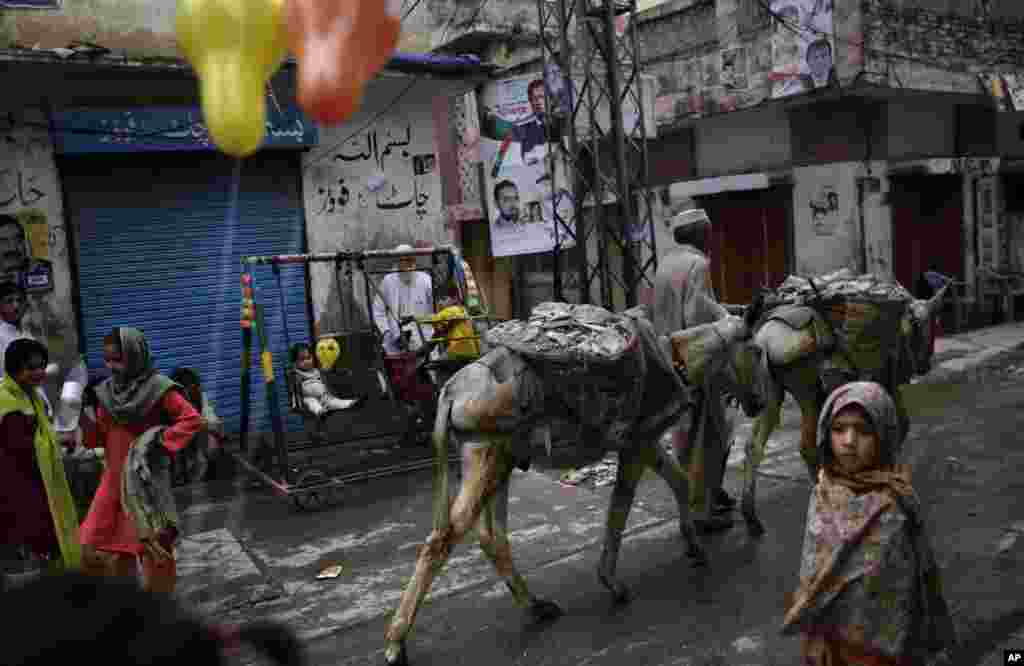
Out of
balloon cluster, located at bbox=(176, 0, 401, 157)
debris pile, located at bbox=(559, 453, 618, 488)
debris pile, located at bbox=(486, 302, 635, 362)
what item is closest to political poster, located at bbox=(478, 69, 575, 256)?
debris pile, located at bbox=(559, 453, 618, 488)

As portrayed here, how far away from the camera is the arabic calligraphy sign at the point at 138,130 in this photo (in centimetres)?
802

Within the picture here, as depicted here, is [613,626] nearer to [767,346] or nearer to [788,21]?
[767,346]

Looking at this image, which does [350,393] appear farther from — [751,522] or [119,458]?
[751,522]

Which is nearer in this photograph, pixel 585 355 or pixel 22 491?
pixel 585 355

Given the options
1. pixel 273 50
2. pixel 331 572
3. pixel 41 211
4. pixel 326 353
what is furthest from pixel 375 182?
pixel 273 50

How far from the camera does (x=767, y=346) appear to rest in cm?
546

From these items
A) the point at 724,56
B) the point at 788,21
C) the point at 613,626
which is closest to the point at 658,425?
the point at 613,626

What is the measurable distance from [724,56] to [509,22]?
5817 millimetres

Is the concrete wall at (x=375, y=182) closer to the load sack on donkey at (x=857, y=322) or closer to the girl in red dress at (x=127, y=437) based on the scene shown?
the girl in red dress at (x=127, y=437)

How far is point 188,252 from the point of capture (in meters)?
8.92

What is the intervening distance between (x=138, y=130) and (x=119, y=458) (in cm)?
504

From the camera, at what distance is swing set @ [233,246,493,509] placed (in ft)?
22.1

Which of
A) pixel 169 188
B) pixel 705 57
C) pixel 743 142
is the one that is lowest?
pixel 169 188

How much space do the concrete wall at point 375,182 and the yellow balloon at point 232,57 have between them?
821 centimetres
